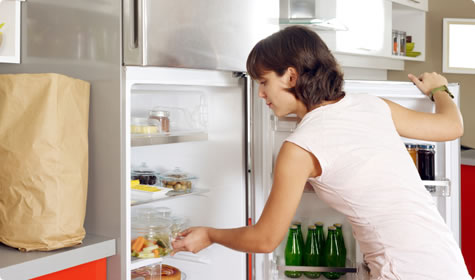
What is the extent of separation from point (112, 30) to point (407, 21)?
353 centimetres

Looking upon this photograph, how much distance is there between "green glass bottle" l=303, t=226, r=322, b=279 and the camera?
202 centimetres

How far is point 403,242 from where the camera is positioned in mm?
1433

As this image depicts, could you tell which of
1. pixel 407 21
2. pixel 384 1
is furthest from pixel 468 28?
pixel 384 1

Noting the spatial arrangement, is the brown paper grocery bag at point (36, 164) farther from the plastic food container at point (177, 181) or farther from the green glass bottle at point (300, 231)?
the green glass bottle at point (300, 231)

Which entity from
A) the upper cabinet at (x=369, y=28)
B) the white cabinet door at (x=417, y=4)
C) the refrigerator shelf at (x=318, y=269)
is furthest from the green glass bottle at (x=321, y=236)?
the white cabinet door at (x=417, y=4)

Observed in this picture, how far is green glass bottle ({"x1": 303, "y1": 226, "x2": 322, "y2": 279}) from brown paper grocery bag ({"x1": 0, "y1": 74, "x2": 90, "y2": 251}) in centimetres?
92

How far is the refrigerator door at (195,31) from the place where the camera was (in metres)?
1.51

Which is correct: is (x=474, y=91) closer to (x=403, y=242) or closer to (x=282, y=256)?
(x=282, y=256)

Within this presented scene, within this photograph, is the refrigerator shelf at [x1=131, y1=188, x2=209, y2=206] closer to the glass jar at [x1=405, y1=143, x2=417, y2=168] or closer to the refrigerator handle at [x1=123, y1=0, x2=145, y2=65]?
the refrigerator handle at [x1=123, y1=0, x2=145, y2=65]

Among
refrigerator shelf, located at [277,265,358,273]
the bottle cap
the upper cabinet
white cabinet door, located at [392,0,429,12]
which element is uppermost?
white cabinet door, located at [392,0,429,12]

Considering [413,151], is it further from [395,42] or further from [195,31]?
[395,42]

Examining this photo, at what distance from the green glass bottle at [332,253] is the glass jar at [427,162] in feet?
1.30

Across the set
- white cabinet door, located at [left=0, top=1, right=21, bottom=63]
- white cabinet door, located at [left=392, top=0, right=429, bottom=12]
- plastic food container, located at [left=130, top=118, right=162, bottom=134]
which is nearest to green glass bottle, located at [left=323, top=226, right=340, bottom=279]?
plastic food container, located at [left=130, top=118, right=162, bottom=134]

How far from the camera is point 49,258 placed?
140 cm
